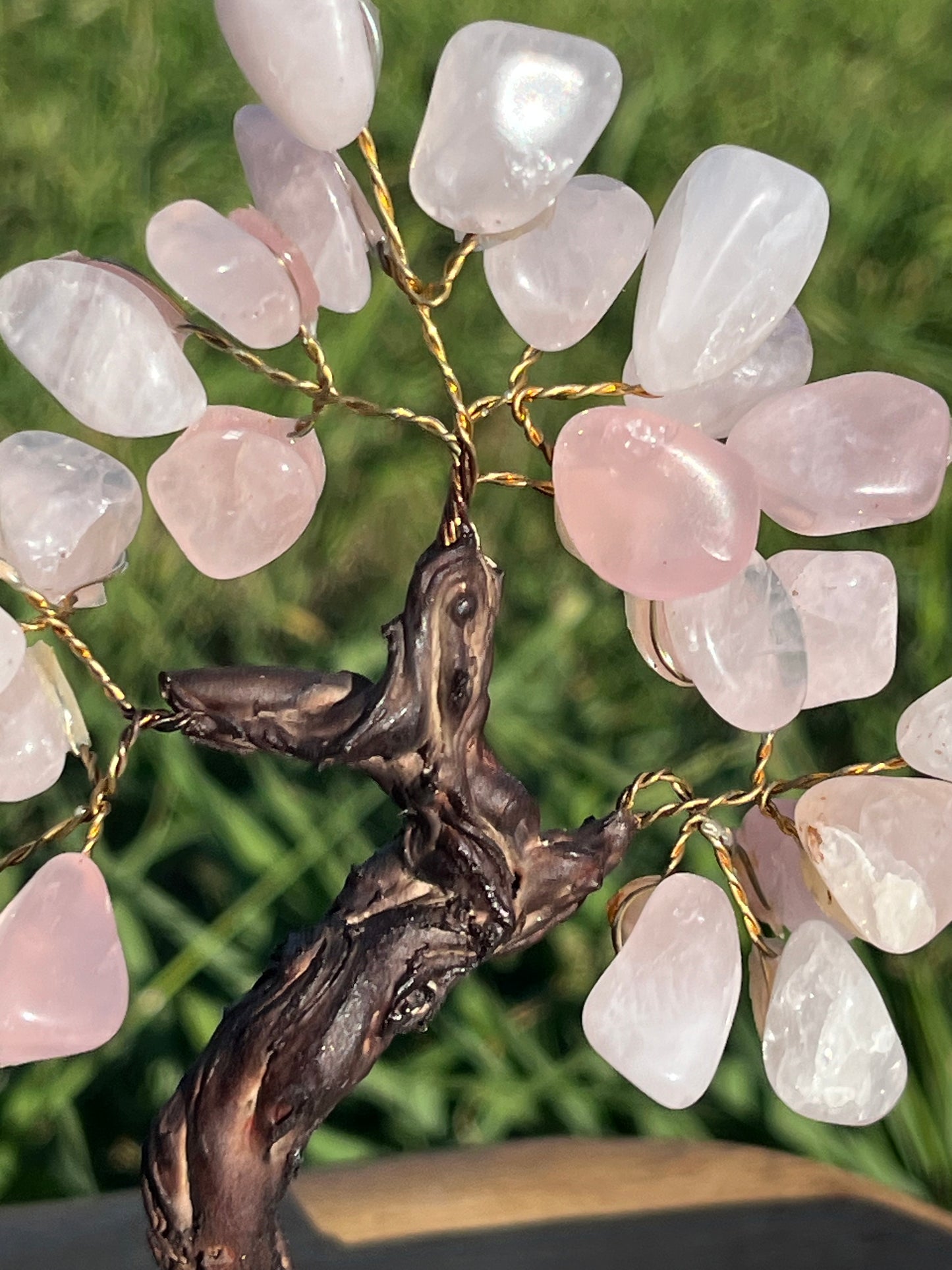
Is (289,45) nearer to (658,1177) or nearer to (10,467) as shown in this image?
(10,467)

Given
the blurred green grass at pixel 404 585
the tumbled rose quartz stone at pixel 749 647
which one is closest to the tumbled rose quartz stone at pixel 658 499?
the tumbled rose quartz stone at pixel 749 647

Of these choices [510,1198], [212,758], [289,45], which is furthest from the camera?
[212,758]

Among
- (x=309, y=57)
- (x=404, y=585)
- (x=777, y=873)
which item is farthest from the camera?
(x=404, y=585)

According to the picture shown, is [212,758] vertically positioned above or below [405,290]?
below

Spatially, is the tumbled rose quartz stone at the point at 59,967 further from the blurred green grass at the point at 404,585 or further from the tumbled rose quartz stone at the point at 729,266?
the blurred green grass at the point at 404,585

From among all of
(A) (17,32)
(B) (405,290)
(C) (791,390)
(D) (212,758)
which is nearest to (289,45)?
(B) (405,290)

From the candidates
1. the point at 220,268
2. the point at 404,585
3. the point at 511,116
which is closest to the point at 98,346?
the point at 220,268

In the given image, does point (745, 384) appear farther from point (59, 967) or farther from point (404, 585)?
point (404, 585)
